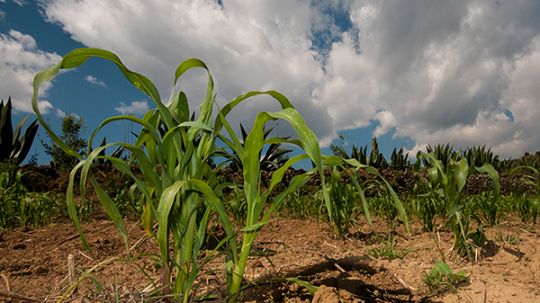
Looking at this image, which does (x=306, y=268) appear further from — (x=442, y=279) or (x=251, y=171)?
(x=251, y=171)

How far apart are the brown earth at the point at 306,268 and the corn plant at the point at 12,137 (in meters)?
7.13

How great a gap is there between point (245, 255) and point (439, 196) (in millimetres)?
1452

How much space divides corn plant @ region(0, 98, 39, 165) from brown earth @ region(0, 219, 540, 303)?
713 cm

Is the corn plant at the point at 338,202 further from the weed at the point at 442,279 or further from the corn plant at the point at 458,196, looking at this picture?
the weed at the point at 442,279

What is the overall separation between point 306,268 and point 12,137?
925 centimetres

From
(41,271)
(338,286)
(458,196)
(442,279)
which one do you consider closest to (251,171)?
(338,286)

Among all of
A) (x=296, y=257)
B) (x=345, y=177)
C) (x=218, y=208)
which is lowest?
(x=296, y=257)

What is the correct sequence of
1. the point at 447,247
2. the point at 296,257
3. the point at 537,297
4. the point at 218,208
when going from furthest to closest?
the point at 447,247 < the point at 296,257 < the point at 537,297 < the point at 218,208

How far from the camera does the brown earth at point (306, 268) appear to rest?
1.34 m

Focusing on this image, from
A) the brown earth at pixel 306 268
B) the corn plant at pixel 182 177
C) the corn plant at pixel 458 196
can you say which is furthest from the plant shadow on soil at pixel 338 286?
the corn plant at pixel 458 196

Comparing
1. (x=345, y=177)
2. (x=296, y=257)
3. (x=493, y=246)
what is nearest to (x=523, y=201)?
(x=493, y=246)

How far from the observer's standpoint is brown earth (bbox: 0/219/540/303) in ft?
4.41

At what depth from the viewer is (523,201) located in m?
3.04

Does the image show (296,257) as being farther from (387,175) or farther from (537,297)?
(387,175)
